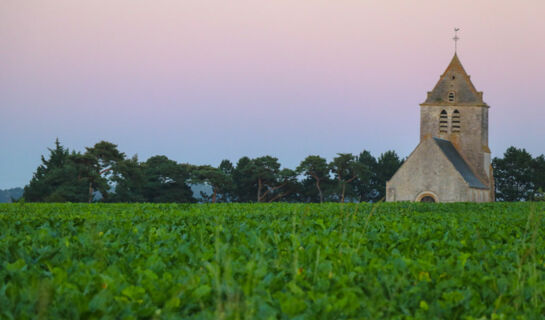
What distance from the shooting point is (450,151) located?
57.2 m

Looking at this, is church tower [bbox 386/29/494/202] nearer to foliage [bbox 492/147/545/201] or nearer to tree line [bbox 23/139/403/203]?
tree line [bbox 23/139/403/203]

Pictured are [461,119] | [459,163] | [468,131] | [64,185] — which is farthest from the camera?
[461,119]

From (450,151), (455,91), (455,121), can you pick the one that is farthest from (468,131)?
(455,91)

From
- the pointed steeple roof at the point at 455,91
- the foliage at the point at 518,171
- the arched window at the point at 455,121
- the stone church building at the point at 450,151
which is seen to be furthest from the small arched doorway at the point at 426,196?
the foliage at the point at 518,171

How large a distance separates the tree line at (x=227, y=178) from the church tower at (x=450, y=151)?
5607mm

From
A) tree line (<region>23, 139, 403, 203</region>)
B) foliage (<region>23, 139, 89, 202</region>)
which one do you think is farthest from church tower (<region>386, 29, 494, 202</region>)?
foliage (<region>23, 139, 89, 202</region>)

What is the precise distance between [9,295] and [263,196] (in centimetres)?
6511

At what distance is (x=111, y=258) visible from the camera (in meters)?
5.12

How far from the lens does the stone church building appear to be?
54.0 m

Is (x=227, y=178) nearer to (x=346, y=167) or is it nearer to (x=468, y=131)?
(x=346, y=167)

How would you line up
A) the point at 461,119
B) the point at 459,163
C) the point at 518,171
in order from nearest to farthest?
the point at 459,163 → the point at 461,119 → the point at 518,171

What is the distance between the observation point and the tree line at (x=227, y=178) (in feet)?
172

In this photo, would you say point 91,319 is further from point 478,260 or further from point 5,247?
point 478,260

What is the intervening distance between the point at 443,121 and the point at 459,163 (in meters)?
5.32
